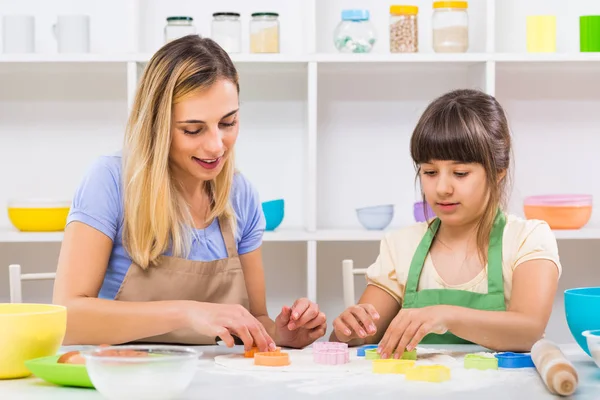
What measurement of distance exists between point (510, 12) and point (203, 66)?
1790 mm

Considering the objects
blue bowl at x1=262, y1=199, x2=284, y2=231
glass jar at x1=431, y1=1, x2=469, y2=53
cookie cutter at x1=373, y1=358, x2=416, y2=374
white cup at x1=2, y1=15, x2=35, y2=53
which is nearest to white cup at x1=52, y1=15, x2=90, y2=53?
white cup at x1=2, y1=15, x2=35, y2=53

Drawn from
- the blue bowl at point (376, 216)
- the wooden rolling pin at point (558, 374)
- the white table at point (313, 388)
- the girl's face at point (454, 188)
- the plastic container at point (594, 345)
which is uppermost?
the girl's face at point (454, 188)

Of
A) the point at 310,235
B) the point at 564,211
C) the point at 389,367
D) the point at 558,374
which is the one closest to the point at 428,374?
the point at 389,367

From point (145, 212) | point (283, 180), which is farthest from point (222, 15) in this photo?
point (145, 212)

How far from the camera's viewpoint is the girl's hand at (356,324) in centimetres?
161

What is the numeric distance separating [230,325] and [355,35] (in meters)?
1.64

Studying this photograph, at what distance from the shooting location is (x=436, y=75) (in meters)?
3.19

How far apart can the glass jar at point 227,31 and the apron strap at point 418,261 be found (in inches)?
45.9

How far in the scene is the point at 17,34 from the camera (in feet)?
9.49

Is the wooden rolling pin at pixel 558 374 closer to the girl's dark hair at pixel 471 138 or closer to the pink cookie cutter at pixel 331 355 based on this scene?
the pink cookie cutter at pixel 331 355

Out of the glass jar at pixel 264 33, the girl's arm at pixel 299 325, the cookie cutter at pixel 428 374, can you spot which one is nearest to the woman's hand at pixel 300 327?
the girl's arm at pixel 299 325

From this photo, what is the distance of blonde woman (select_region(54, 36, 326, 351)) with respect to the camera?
164cm

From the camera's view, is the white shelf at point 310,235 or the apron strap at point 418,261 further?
the white shelf at point 310,235

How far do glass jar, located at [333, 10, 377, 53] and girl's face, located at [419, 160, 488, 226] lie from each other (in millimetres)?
1114
